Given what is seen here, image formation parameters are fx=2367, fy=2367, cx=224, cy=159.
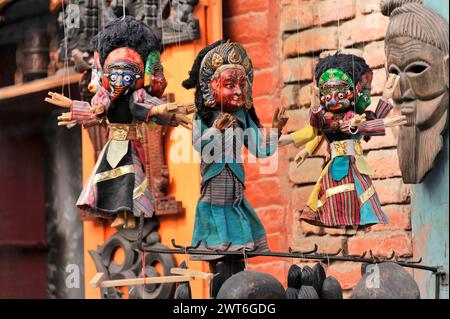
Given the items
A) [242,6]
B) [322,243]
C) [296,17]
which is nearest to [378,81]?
[296,17]

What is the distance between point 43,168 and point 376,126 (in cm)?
435

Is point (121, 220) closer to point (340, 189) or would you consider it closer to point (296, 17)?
point (340, 189)

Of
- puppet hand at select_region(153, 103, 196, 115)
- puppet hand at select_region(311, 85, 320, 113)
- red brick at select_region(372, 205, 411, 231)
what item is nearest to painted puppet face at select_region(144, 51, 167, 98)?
puppet hand at select_region(153, 103, 196, 115)

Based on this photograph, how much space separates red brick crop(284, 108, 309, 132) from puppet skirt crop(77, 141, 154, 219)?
157cm

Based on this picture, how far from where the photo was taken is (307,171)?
39.8 ft

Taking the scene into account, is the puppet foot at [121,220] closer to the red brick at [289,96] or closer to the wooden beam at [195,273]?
the wooden beam at [195,273]

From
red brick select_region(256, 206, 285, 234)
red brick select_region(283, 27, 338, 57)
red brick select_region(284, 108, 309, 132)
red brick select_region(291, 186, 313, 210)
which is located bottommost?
red brick select_region(256, 206, 285, 234)

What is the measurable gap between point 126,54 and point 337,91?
95 centimetres

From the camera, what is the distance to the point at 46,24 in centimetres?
1370

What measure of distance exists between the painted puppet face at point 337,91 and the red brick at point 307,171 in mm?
1624

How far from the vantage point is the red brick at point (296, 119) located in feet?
39.2

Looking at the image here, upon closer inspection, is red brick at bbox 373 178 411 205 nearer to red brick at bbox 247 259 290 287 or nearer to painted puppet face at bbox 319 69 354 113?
red brick at bbox 247 259 290 287

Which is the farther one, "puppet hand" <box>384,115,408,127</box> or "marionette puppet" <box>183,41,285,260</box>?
"marionette puppet" <box>183,41,285,260</box>

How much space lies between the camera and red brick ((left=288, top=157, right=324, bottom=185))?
1210 cm
